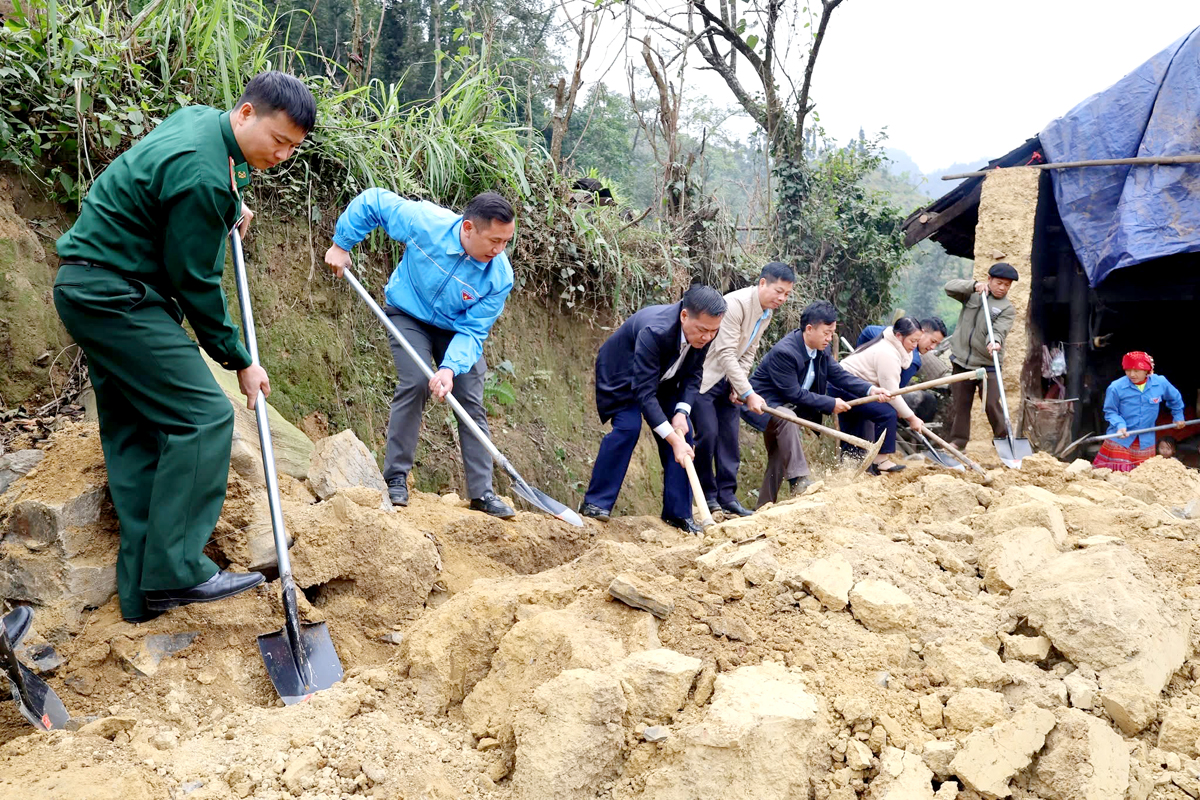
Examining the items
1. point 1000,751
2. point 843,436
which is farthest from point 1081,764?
point 843,436

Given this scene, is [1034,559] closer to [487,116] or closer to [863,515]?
[863,515]

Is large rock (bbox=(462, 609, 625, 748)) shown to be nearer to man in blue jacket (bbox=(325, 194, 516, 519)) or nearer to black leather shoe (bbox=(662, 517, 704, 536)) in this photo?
man in blue jacket (bbox=(325, 194, 516, 519))

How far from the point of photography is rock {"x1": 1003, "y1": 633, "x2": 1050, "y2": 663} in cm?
241

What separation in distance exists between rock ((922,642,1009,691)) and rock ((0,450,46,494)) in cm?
294

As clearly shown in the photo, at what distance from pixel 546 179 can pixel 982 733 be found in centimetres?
500

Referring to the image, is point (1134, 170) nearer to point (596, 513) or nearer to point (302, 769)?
point (596, 513)

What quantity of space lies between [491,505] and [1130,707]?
2758 millimetres

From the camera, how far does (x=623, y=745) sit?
6.68ft

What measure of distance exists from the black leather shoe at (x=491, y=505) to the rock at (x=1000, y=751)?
8.18 feet

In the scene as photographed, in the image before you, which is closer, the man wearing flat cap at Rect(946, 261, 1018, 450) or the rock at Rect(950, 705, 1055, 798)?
the rock at Rect(950, 705, 1055, 798)

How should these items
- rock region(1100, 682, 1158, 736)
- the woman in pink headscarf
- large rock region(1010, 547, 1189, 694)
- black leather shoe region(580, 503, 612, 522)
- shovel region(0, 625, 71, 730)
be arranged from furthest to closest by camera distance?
1. the woman in pink headscarf
2. black leather shoe region(580, 503, 612, 522)
3. large rock region(1010, 547, 1189, 694)
4. rock region(1100, 682, 1158, 736)
5. shovel region(0, 625, 71, 730)

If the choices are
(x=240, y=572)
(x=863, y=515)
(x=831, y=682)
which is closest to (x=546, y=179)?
(x=863, y=515)

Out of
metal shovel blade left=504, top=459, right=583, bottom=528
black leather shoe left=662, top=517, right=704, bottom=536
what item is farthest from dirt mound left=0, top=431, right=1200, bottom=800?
black leather shoe left=662, top=517, right=704, bottom=536

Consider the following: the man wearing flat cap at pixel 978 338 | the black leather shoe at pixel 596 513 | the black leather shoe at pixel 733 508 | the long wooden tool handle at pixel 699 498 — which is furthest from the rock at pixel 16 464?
the man wearing flat cap at pixel 978 338
